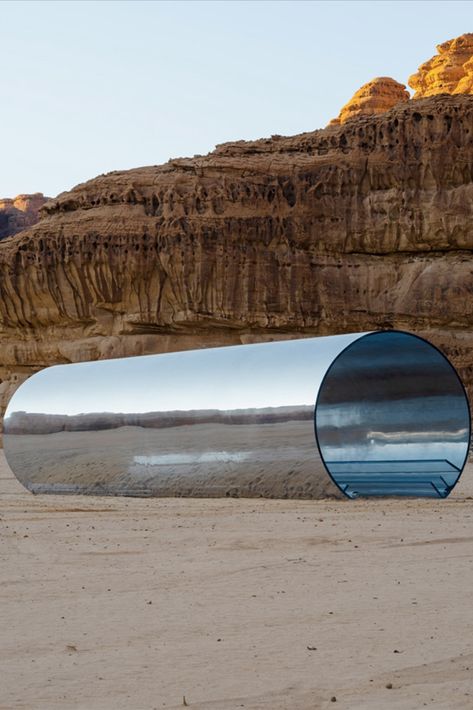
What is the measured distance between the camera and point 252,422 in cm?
1745

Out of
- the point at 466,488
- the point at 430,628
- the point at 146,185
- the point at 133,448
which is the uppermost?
the point at 146,185

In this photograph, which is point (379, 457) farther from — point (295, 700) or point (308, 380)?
point (295, 700)

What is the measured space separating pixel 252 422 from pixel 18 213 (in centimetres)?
11392

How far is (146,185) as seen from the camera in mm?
58438

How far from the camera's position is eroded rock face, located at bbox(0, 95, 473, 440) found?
5366cm

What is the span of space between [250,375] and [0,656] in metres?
11.2

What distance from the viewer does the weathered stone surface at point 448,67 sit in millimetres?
98375

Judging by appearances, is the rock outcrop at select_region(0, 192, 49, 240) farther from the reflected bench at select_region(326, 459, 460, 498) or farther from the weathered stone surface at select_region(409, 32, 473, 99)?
the reflected bench at select_region(326, 459, 460, 498)

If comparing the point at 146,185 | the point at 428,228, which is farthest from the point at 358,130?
the point at 146,185

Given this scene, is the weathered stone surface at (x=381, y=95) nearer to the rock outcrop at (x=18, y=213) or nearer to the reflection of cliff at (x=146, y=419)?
the rock outcrop at (x=18, y=213)

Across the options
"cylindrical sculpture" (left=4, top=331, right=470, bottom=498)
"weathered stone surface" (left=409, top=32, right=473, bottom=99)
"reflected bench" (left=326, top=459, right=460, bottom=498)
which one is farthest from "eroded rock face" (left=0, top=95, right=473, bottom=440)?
"weathered stone surface" (left=409, top=32, right=473, bottom=99)

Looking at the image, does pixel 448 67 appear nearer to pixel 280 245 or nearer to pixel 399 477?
pixel 280 245

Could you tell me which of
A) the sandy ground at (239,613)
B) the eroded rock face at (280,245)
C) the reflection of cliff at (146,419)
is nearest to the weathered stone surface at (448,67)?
the eroded rock face at (280,245)

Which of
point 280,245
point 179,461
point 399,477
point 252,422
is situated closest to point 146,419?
point 179,461
